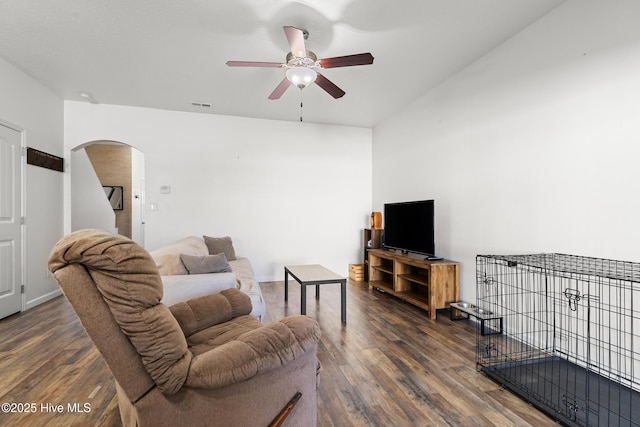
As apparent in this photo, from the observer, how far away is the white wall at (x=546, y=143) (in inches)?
79.5

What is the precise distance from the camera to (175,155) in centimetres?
479

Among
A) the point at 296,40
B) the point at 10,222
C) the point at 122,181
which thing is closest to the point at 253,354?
the point at 296,40

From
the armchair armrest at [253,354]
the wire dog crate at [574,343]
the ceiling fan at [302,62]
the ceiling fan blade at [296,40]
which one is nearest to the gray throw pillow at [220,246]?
the ceiling fan at [302,62]

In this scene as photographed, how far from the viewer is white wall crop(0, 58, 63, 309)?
3.39 m

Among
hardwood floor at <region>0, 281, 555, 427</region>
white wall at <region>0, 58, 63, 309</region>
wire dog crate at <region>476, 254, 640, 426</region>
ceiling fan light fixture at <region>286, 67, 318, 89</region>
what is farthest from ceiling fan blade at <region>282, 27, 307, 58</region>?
white wall at <region>0, 58, 63, 309</region>

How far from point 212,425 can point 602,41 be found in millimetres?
3258

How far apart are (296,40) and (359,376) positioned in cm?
246

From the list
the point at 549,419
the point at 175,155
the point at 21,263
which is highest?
the point at 175,155

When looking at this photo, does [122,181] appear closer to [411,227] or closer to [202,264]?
[202,264]

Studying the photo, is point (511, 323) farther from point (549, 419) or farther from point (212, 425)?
point (212, 425)

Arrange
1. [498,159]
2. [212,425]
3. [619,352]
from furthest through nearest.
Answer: [498,159] → [619,352] → [212,425]

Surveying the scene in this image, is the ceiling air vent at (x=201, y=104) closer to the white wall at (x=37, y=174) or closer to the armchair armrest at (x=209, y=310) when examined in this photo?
the white wall at (x=37, y=174)

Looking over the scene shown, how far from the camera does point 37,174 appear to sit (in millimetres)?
3795

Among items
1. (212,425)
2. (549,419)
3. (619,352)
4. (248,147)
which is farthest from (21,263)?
(619,352)
